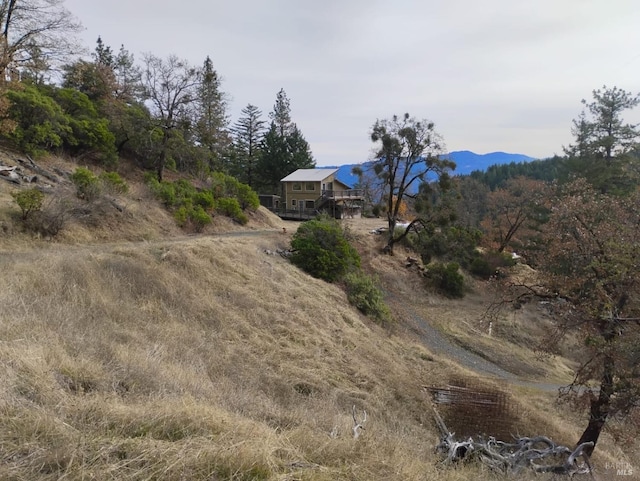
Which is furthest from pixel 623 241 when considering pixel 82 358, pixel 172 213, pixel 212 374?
pixel 172 213

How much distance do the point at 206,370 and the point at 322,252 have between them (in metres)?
11.4

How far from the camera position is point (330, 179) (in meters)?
42.0

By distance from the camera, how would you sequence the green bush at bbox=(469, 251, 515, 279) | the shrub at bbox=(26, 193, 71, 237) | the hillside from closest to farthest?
the hillside < the shrub at bbox=(26, 193, 71, 237) < the green bush at bbox=(469, 251, 515, 279)

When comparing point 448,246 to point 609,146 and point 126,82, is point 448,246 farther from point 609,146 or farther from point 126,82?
point 126,82

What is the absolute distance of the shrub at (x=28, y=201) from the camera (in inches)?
445

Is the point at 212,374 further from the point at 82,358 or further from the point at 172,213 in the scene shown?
the point at 172,213

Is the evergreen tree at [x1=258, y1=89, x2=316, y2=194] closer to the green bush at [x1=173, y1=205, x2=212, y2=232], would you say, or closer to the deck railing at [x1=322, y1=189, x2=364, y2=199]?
the deck railing at [x1=322, y1=189, x2=364, y2=199]

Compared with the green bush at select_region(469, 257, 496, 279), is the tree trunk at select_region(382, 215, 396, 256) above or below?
above

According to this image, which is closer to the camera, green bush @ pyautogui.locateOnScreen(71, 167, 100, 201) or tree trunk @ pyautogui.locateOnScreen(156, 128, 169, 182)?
green bush @ pyautogui.locateOnScreen(71, 167, 100, 201)

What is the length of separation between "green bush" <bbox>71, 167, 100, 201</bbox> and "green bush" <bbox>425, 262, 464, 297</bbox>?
19.2 m

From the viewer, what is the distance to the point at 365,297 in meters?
16.4

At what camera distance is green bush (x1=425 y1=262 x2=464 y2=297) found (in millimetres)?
24656

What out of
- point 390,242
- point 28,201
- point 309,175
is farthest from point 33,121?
point 309,175

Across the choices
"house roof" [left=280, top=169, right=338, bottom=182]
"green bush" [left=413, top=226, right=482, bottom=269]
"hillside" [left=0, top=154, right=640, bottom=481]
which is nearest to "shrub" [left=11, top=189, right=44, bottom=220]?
"hillside" [left=0, top=154, right=640, bottom=481]
